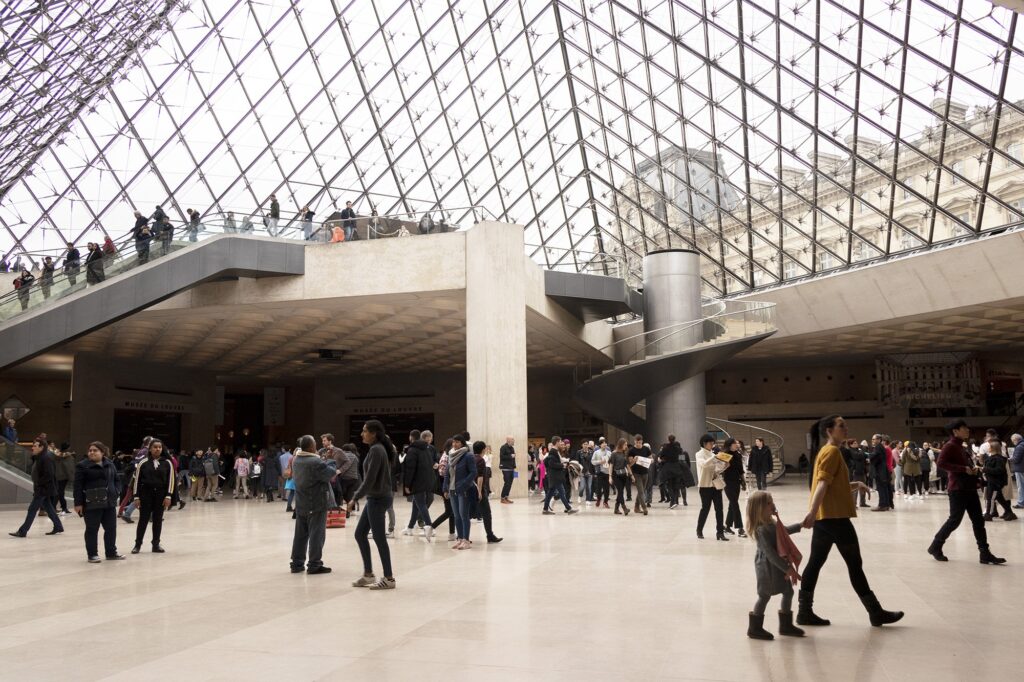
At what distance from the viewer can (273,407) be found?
151 feet

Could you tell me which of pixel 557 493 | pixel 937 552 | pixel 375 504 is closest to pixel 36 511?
pixel 375 504

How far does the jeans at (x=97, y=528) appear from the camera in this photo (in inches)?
381

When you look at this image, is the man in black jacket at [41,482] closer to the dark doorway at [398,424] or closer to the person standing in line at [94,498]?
the person standing in line at [94,498]

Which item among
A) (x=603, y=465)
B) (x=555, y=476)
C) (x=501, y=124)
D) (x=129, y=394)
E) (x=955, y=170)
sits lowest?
(x=555, y=476)

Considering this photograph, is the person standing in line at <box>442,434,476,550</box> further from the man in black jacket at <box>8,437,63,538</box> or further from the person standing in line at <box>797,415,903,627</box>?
the man in black jacket at <box>8,437,63,538</box>

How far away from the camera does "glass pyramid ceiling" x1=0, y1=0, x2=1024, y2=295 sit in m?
31.3

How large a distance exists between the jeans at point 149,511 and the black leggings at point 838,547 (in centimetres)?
769

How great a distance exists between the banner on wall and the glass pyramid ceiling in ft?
42.5

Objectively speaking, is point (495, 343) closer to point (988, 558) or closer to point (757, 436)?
point (757, 436)

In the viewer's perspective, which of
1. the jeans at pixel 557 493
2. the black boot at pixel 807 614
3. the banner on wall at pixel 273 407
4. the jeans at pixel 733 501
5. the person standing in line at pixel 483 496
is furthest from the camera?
the banner on wall at pixel 273 407

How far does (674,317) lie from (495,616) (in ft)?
82.5

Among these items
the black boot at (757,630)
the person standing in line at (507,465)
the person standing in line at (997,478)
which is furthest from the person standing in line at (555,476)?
the black boot at (757,630)

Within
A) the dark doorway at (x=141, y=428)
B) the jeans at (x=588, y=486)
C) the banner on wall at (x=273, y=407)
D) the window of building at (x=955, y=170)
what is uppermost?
the window of building at (x=955, y=170)

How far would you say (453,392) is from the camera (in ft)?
140
